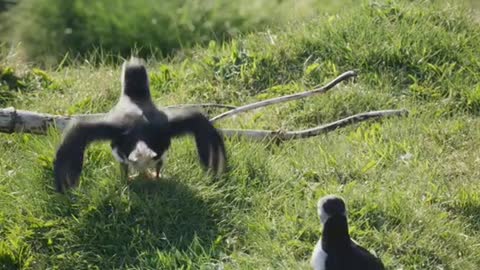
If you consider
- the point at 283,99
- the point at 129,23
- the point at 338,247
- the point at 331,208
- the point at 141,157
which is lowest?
the point at 129,23

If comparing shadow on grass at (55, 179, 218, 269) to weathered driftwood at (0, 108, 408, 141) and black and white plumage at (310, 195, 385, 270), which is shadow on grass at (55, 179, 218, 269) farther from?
black and white plumage at (310, 195, 385, 270)

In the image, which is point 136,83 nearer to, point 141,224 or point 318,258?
point 141,224

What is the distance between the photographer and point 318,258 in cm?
470

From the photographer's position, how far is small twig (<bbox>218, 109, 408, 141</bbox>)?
239 inches

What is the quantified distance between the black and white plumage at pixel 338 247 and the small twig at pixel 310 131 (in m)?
1.47

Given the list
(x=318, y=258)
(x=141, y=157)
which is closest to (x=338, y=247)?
(x=318, y=258)

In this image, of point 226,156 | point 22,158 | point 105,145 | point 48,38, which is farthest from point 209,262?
point 48,38

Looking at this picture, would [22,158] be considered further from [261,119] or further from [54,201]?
[261,119]

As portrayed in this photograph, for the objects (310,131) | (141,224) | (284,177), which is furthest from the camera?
(310,131)

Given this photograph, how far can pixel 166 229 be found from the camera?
5332 mm

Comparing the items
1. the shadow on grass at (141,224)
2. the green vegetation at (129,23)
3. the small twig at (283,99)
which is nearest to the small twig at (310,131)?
→ the small twig at (283,99)

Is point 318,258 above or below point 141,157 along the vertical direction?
below

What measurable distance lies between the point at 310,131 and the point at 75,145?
169cm

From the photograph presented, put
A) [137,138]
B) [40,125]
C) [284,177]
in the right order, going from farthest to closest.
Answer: [40,125]
[284,177]
[137,138]
